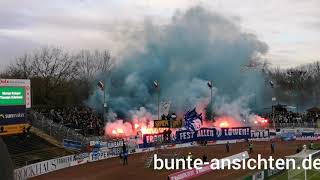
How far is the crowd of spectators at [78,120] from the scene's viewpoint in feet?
218

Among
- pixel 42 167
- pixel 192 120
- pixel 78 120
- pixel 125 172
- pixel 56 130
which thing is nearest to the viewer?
pixel 42 167

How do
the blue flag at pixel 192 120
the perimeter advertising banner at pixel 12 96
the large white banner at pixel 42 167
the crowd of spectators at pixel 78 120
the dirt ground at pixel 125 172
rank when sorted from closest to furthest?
1. the large white banner at pixel 42 167
2. the dirt ground at pixel 125 172
3. the perimeter advertising banner at pixel 12 96
4. the blue flag at pixel 192 120
5. the crowd of spectators at pixel 78 120

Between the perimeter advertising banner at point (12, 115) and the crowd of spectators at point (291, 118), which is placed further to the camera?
the crowd of spectators at point (291, 118)

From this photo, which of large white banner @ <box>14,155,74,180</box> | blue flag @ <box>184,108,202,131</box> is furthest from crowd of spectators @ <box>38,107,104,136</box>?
large white banner @ <box>14,155,74,180</box>

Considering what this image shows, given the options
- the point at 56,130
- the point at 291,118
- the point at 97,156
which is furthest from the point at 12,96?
the point at 291,118

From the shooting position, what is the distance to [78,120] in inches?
2726

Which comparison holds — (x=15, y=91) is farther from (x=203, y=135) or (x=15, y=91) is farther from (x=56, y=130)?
(x=203, y=135)

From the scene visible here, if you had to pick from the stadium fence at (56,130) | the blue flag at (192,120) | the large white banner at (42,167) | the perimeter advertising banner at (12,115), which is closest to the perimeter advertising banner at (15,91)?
the perimeter advertising banner at (12,115)

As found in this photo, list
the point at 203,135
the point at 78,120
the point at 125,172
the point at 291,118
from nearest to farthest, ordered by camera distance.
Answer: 1. the point at 125,172
2. the point at 78,120
3. the point at 203,135
4. the point at 291,118

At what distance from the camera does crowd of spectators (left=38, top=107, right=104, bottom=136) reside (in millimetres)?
66562

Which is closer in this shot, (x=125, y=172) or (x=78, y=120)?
(x=125, y=172)

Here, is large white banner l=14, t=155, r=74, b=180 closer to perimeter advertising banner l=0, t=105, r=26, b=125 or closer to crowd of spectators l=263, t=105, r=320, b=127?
perimeter advertising banner l=0, t=105, r=26, b=125

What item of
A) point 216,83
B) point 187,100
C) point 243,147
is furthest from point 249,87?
point 243,147

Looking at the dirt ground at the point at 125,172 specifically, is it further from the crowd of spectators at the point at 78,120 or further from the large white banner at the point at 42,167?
the crowd of spectators at the point at 78,120
